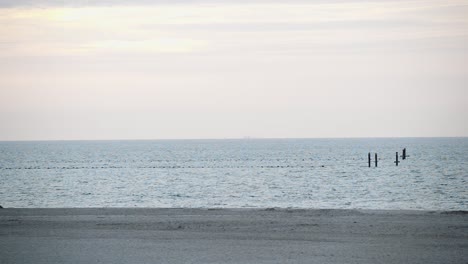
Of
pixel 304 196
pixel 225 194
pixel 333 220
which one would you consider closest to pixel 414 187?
pixel 304 196

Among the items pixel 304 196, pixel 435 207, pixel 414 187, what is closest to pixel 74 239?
pixel 435 207

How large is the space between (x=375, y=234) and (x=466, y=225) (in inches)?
124

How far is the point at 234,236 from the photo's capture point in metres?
18.2

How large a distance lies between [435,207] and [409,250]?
880 inches

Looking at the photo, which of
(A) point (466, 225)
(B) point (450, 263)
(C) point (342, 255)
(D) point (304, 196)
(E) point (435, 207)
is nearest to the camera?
(B) point (450, 263)

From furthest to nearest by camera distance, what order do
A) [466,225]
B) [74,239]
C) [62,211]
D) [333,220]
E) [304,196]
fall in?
[304,196]
[62,211]
[333,220]
[466,225]
[74,239]

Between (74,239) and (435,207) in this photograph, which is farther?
(435,207)

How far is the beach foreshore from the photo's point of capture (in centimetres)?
1504

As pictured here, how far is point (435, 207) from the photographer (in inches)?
1451

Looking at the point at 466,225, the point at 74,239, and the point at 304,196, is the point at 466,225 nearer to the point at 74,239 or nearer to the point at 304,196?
the point at 74,239

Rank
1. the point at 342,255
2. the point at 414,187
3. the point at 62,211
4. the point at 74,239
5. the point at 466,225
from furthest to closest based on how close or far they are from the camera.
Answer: the point at 414,187 → the point at 62,211 → the point at 466,225 → the point at 74,239 → the point at 342,255

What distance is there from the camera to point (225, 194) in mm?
47281

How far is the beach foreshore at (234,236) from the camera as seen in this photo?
15.0m

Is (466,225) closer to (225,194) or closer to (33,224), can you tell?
(33,224)
